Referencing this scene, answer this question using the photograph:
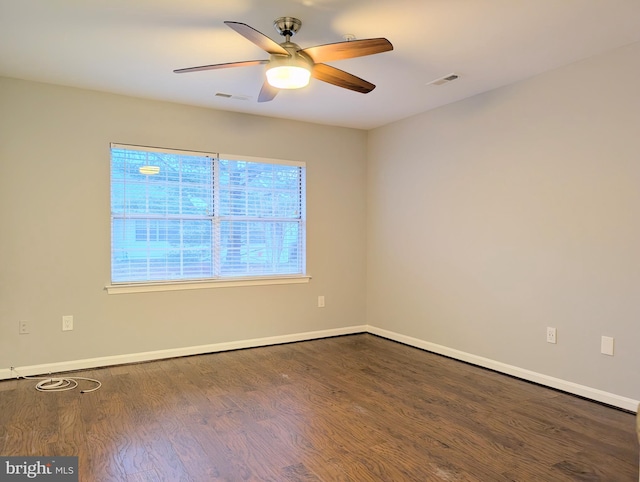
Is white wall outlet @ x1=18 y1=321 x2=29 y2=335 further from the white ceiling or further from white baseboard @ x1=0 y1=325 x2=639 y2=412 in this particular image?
the white ceiling

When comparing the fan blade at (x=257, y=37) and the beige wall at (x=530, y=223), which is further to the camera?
the beige wall at (x=530, y=223)

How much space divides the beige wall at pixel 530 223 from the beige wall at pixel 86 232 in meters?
1.50

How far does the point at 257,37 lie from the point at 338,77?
71cm

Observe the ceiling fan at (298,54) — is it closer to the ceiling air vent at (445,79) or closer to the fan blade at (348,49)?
the fan blade at (348,49)

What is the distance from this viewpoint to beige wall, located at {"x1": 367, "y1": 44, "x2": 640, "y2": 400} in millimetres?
2971

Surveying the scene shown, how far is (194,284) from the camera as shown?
169 inches

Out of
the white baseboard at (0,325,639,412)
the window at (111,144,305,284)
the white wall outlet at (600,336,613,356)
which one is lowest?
the white baseboard at (0,325,639,412)

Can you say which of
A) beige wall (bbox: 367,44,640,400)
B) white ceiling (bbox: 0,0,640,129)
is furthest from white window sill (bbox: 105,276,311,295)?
white ceiling (bbox: 0,0,640,129)

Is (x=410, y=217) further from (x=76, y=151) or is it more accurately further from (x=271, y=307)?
(x=76, y=151)

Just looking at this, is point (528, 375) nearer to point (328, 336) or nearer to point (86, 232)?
point (328, 336)

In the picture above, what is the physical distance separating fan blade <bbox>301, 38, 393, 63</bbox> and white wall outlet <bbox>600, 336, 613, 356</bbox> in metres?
2.49

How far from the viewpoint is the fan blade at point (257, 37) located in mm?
2039

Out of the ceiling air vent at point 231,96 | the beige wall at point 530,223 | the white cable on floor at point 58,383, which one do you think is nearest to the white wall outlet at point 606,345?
the beige wall at point 530,223

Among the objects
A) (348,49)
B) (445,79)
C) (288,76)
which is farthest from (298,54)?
(445,79)
